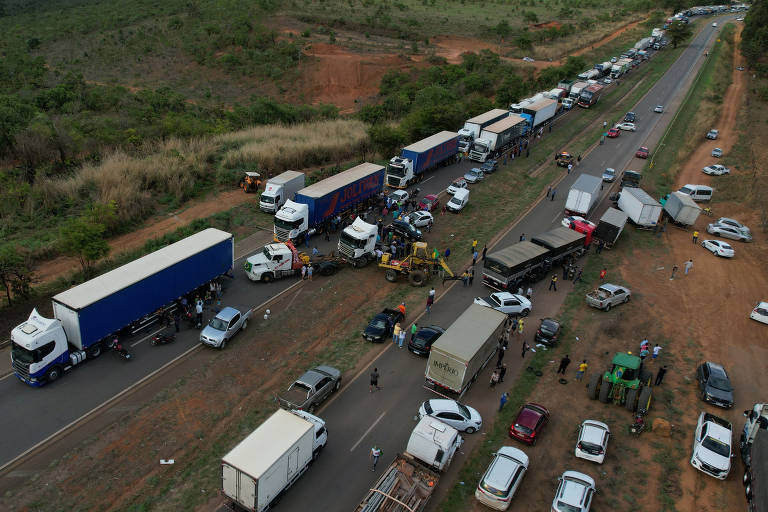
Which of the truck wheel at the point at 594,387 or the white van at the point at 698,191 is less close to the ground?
the white van at the point at 698,191

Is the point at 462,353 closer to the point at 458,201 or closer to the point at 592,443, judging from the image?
the point at 592,443

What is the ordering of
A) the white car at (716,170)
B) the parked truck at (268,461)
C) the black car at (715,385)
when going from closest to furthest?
the parked truck at (268,461)
the black car at (715,385)
the white car at (716,170)

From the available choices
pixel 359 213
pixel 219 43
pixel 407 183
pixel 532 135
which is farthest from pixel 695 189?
pixel 219 43

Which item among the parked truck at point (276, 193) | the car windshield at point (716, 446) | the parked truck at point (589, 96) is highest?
the parked truck at point (589, 96)

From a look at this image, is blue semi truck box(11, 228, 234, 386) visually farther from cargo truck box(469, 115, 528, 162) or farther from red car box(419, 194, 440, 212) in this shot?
cargo truck box(469, 115, 528, 162)

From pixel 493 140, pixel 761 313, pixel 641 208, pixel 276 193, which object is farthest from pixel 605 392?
pixel 493 140

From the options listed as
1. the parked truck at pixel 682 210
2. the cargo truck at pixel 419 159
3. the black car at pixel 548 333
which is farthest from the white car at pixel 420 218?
the parked truck at pixel 682 210

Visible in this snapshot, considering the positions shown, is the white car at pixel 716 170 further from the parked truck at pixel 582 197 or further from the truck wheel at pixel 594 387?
the truck wheel at pixel 594 387

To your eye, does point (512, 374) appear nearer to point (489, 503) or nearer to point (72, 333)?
point (489, 503)
